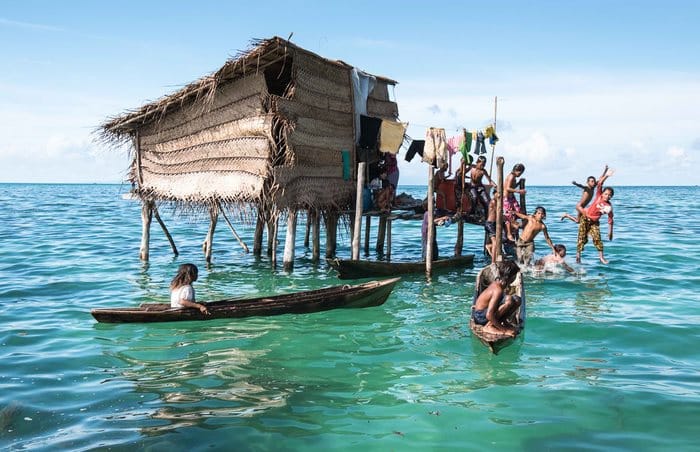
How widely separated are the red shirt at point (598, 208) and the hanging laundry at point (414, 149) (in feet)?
14.0

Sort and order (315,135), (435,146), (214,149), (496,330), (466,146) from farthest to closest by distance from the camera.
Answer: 1. (466,146)
2. (435,146)
3. (214,149)
4. (315,135)
5. (496,330)

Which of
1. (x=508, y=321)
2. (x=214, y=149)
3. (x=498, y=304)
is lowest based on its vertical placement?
(x=508, y=321)

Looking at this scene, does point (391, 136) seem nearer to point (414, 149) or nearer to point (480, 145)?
point (414, 149)

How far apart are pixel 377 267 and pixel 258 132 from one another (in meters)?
3.81

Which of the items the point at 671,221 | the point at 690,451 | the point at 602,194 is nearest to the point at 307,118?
the point at 602,194

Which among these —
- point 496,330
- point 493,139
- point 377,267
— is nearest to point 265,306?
point 496,330

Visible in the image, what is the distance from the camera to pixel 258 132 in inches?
515

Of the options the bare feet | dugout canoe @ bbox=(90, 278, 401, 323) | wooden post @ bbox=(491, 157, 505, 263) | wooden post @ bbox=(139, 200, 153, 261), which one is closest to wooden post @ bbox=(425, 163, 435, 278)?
wooden post @ bbox=(491, 157, 505, 263)

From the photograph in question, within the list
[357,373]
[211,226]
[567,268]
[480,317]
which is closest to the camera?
[357,373]

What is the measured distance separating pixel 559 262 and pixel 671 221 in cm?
2109

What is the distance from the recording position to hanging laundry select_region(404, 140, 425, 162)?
15.9 m

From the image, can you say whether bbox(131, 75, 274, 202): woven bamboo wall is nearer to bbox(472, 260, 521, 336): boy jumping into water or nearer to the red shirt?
bbox(472, 260, 521, 336): boy jumping into water

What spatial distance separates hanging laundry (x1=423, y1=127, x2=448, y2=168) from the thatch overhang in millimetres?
1747

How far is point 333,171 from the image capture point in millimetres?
14516
